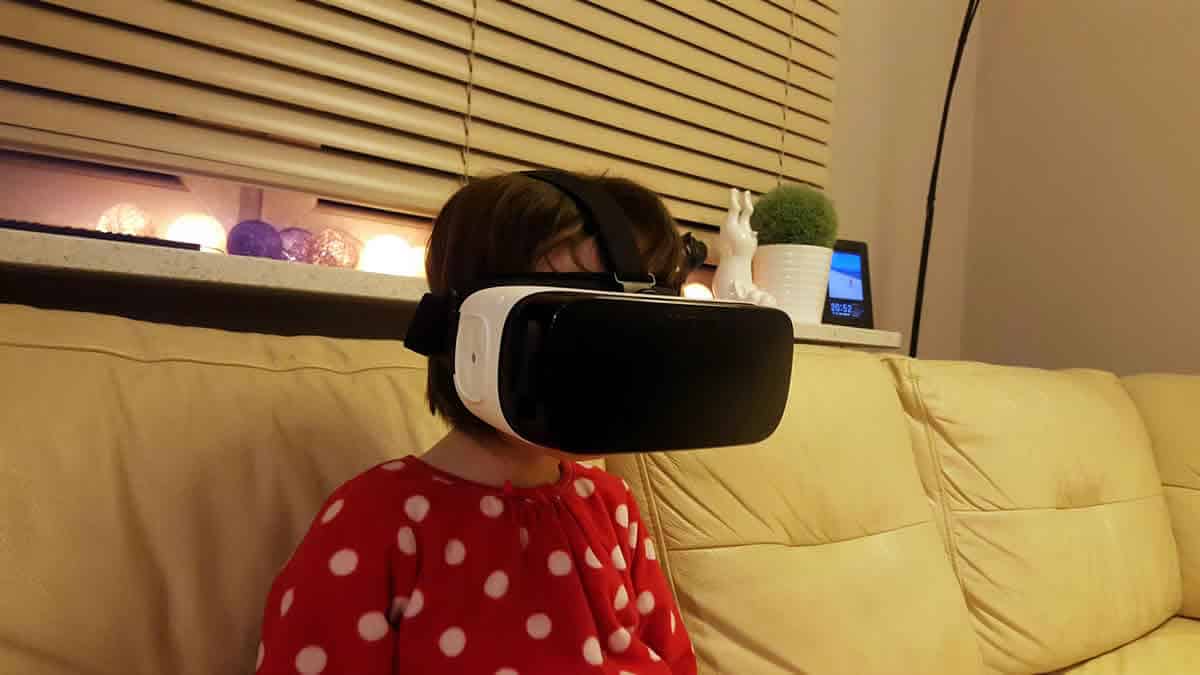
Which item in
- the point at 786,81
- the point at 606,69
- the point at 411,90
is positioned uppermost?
the point at 786,81

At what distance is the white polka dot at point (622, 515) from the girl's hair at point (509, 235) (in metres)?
0.21

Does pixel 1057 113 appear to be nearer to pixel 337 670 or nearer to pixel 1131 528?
pixel 1131 528

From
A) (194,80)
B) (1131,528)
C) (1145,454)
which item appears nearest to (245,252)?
(194,80)

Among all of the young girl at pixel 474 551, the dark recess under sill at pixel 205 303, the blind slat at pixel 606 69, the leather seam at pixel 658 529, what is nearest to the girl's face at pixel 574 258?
the young girl at pixel 474 551

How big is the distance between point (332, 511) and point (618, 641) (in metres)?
0.29

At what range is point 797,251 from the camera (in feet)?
5.09

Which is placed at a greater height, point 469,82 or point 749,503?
point 469,82

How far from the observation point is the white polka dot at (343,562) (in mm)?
582

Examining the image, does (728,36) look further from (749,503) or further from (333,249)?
Answer: (749,503)

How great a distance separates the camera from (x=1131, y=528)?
1491 millimetres

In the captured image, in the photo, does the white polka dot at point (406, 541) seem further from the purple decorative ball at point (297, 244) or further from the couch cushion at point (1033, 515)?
the couch cushion at point (1033, 515)

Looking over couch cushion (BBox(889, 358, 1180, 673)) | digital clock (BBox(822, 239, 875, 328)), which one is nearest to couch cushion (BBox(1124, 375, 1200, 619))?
couch cushion (BBox(889, 358, 1180, 673))

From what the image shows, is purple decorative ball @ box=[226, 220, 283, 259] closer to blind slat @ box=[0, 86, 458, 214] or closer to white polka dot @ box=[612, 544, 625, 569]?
blind slat @ box=[0, 86, 458, 214]

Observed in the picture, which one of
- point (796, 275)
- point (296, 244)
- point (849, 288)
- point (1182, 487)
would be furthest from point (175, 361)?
point (1182, 487)
